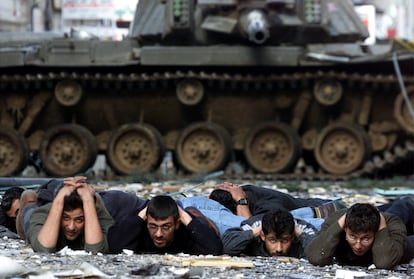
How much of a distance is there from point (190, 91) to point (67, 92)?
2.12m

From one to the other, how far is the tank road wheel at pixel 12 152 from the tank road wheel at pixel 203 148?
2.64 meters

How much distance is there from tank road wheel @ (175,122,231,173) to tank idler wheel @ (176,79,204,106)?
1.36 feet

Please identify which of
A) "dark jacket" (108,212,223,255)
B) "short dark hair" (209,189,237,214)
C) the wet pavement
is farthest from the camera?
"short dark hair" (209,189,237,214)

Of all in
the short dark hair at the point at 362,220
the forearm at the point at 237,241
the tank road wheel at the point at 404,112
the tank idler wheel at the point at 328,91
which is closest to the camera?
the short dark hair at the point at 362,220

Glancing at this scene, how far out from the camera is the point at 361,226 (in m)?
8.66

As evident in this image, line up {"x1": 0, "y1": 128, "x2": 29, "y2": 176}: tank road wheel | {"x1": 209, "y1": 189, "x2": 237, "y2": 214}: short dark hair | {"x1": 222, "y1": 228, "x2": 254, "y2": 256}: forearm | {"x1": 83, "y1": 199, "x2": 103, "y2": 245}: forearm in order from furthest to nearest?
1. {"x1": 0, "y1": 128, "x2": 29, "y2": 176}: tank road wheel
2. {"x1": 209, "y1": 189, "x2": 237, "y2": 214}: short dark hair
3. {"x1": 222, "y1": 228, "x2": 254, "y2": 256}: forearm
4. {"x1": 83, "y1": 199, "x2": 103, "y2": 245}: forearm

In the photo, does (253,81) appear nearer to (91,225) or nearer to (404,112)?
(404,112)

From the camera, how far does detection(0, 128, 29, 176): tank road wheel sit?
20.5 meters

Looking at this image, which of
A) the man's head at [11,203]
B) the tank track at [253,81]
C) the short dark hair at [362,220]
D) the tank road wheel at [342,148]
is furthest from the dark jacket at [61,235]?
the tank road wheel at [342,148]

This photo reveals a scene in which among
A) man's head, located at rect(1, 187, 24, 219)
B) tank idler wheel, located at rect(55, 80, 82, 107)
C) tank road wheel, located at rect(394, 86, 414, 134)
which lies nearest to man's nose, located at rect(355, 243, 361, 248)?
man's head, located at rect(1, 187, 24, 219)

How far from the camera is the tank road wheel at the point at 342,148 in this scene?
65.2 feet

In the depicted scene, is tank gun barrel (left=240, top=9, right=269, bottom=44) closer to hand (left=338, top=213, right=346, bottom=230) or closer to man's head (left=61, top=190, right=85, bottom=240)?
man's head (left=61, top=190, right=85, bottom=240)

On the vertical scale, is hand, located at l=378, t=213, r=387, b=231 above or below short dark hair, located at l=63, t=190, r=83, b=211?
below

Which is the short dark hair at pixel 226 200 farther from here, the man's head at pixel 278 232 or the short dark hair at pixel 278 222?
the short dark hair at pixel 278 222
